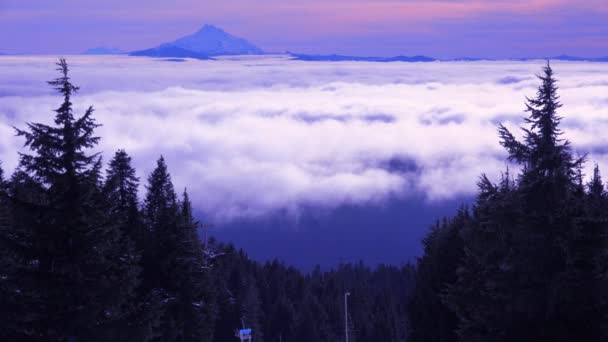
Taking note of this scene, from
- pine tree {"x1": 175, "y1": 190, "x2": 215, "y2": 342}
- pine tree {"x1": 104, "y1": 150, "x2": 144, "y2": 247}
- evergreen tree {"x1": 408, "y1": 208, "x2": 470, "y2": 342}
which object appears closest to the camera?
pine tree {"x1": 104, "y1": 150, "x2": 144, "y2": 247}

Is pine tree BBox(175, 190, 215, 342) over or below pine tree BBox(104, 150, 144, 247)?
below

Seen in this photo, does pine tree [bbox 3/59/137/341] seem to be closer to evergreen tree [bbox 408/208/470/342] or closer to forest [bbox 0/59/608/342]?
forest [bbox 0/59/608/342]

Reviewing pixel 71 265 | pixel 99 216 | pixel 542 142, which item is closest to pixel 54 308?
pixel 71 265

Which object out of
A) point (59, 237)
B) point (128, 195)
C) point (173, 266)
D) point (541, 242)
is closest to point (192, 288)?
point (173, 266)

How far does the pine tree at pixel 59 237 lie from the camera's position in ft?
48.9

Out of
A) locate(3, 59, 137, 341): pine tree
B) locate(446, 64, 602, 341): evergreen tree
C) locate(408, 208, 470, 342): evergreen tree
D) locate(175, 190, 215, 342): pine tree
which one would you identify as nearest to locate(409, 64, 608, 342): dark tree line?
locate(446, 64, 602, 341): evergreen tree

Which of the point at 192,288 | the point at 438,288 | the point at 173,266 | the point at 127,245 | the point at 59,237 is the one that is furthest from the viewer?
the point at 438,288

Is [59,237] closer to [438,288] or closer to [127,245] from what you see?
[127,245]

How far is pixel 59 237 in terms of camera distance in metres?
15.1

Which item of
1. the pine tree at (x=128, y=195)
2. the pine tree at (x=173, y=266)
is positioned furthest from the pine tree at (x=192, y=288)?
the pine tree at (x=128, y=195)

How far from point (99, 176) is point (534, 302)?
10.0 metres

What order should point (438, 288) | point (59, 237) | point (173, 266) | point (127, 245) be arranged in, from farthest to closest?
point (438, 288), point (173, 266), point (127, 245), point (59, 237)

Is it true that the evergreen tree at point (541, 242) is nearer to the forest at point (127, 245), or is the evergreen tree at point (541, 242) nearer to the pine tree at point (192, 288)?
the forest at point (127, 245)

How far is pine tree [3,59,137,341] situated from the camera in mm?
14891
